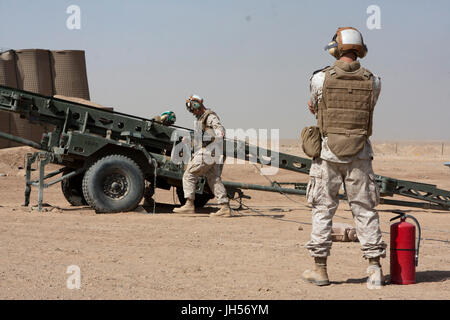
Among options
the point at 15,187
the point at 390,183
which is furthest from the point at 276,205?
the point at 15,187

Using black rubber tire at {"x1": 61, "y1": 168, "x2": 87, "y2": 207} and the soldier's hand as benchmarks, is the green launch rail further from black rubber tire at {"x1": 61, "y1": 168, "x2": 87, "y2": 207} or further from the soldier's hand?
the soldier's hand

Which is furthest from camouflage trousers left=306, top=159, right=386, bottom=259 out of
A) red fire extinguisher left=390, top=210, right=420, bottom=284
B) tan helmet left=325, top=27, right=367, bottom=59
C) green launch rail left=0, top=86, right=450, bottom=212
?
green launch rail left=0, top=86, right=450, bottom=212

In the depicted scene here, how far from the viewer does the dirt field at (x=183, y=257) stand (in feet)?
18.2

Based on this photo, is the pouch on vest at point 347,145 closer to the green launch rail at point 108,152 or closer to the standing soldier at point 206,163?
the standing soldier at point 206,163

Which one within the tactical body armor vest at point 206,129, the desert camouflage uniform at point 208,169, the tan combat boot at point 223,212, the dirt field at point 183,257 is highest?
the tactical body armor vest at point 206,129

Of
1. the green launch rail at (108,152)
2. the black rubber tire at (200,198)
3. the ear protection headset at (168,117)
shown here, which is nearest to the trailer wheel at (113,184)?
the green launch rail at (108,152)

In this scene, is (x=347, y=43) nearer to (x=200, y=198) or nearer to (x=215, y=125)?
(x=215, y=125)

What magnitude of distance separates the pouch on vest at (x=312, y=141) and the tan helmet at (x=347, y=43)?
2.23 feet

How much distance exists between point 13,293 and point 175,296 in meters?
1.24

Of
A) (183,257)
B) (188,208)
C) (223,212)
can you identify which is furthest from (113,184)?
(183,257)

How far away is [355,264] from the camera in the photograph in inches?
274

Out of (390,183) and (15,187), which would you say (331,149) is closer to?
(390,183)

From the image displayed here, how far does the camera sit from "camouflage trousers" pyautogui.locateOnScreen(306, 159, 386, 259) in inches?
227

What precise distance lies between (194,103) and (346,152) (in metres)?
5.80
